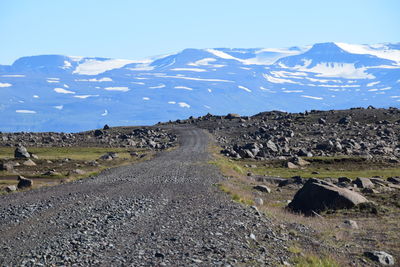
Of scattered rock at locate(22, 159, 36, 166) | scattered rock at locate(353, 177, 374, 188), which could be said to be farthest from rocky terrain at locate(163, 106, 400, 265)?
scattered rock at locate(22, 159, 36, 166)

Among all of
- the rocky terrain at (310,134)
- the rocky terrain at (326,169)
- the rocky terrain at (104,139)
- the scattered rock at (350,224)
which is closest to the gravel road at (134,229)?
the rocky terrain at (326,169)

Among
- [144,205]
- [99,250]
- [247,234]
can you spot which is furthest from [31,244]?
[144,205]

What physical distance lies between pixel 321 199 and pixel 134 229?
1492 cm

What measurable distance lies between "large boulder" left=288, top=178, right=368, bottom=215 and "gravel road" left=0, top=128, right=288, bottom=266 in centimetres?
461

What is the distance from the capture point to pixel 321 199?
1316 inches

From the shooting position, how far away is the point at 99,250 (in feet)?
60.0

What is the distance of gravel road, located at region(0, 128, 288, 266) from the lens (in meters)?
17.6

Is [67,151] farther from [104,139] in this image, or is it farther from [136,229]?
[136,229]

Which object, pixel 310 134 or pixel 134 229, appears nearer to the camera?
pixel 134 229

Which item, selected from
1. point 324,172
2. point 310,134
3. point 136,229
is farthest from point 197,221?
point 310,134

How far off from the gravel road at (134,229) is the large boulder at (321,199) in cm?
461

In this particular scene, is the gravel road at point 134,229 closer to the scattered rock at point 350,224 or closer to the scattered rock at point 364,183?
the scattered rock at point 350,224

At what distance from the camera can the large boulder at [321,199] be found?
3322 cm

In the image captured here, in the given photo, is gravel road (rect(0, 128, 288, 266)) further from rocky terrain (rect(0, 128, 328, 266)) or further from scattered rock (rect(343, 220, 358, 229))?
scattered rock (rect(343, 220, 358, 229))
